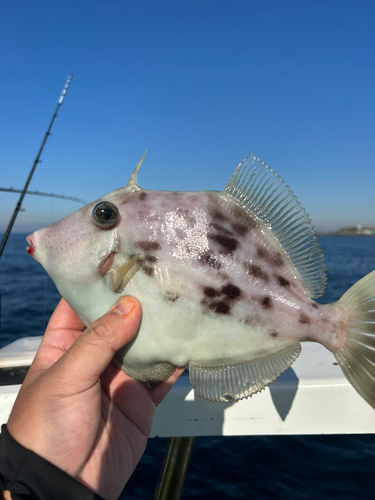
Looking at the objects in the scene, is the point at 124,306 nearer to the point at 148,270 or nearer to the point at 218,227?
the point at 148,270

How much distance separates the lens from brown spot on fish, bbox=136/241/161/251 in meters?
1.86

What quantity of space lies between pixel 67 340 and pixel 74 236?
35.9 inches

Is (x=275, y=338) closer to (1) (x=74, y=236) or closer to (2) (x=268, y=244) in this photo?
(2) (x=268, y=244)

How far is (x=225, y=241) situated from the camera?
1911mm

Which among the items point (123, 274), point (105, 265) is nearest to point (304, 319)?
point (123, 274)

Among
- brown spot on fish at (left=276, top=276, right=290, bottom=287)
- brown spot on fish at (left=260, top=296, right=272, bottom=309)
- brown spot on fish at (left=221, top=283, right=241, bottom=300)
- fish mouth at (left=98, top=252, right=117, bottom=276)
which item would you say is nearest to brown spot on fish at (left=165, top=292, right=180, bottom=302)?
brown spot on fish at (left=221, top=283, right=241, bottom=300)

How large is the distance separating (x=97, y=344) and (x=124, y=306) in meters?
0.23

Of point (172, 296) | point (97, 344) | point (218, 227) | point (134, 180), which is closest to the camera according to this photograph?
point (97, 344)

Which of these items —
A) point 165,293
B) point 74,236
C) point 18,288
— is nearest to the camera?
point 165,293

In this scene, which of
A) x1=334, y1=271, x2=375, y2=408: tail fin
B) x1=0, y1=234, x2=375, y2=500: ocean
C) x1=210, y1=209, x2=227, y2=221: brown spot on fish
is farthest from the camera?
x1=0, y1=234, x2=375, y2=500: ocean

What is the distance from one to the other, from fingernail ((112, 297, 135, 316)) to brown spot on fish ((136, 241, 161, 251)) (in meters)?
0.29

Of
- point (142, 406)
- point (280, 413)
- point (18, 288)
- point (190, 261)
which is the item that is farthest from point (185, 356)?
point (18, 288)

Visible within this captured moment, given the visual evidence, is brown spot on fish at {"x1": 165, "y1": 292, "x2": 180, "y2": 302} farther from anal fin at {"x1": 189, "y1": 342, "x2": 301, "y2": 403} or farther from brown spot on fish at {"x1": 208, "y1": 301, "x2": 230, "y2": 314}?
anal fin at {"x1": 189, "y1": 342, "x2": 301, "y2": 403}

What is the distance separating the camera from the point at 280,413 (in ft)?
10.5
